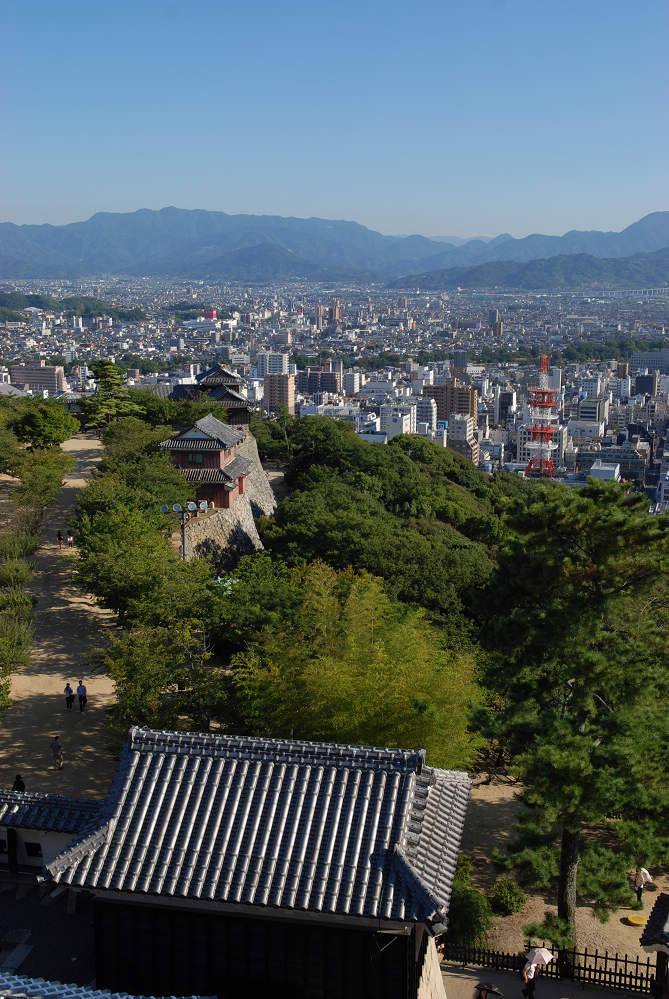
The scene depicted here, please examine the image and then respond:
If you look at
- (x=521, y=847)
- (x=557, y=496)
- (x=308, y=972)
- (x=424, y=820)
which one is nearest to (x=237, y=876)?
(x=308, y=972)

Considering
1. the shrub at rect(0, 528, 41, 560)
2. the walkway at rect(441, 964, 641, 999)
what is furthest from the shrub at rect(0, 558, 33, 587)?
the walkway at rect(441, 964, 641, 999)

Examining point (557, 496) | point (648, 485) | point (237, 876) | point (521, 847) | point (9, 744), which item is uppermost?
point (557, 496)

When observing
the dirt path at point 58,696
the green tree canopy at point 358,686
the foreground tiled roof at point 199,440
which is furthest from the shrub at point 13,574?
the green tree canopy at point 358,686

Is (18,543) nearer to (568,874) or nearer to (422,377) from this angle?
(568,874)

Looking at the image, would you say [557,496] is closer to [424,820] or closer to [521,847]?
[521,847]

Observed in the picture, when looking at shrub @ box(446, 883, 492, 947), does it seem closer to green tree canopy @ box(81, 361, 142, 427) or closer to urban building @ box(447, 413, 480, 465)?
green tree canopy @ box(81, 361, 142, 427)

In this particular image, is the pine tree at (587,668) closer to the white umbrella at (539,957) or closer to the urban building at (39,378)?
the white umbrella at (539,957)

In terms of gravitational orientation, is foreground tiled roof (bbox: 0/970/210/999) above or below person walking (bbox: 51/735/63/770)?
above
